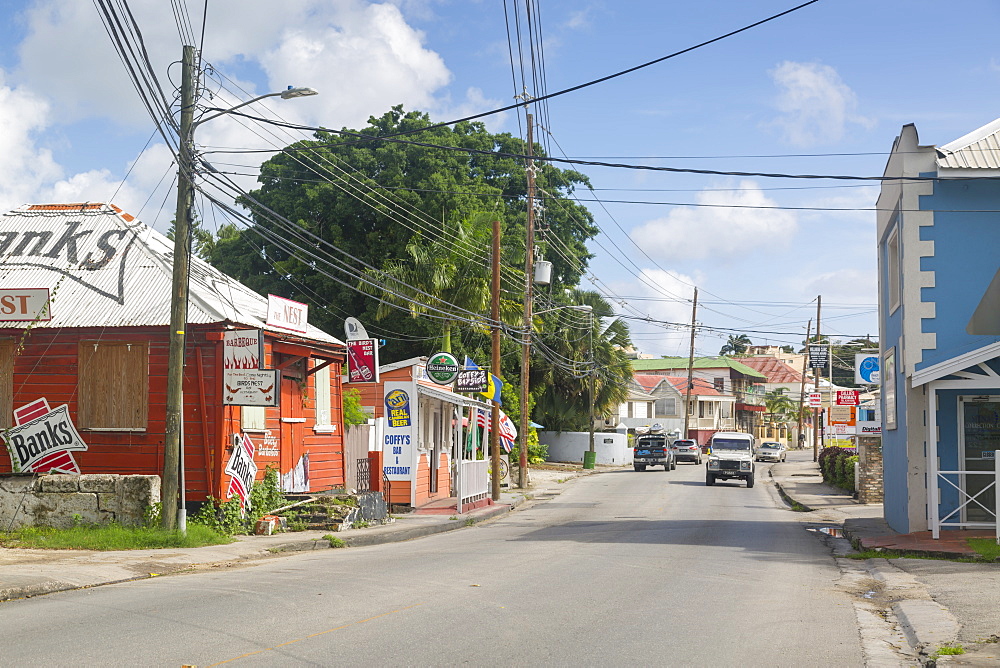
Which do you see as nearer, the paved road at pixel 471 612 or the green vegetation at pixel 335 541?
the paved road at pixel 471 612

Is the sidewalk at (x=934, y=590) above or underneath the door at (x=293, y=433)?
underneath

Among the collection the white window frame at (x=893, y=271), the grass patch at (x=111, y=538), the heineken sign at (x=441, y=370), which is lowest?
the grass patch at (x=111, y=538)

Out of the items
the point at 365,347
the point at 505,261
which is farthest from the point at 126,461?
the point at 505,261

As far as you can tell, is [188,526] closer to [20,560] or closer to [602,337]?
[20,560]

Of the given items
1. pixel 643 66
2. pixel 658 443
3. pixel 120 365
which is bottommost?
pixel 658 443

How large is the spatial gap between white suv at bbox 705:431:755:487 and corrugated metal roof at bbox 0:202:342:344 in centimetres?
2510

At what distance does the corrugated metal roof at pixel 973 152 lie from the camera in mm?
18781

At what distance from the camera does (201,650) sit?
809 cm

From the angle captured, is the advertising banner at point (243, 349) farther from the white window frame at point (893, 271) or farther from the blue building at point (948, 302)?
the white window frame at point (893, 271)

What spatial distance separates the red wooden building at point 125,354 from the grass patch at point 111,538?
57.0 inches

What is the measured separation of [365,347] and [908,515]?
12.1 m

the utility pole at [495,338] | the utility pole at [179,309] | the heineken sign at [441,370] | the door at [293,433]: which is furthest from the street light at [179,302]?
the utility pole at [495,338]

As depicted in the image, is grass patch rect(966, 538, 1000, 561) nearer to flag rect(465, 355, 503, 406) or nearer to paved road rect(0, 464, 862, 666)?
paved road rect(0, 464, 862, 666)

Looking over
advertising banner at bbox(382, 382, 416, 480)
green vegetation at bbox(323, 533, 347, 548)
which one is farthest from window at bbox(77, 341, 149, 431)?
advertising banner at bbox(382, 382, 416, 480)
